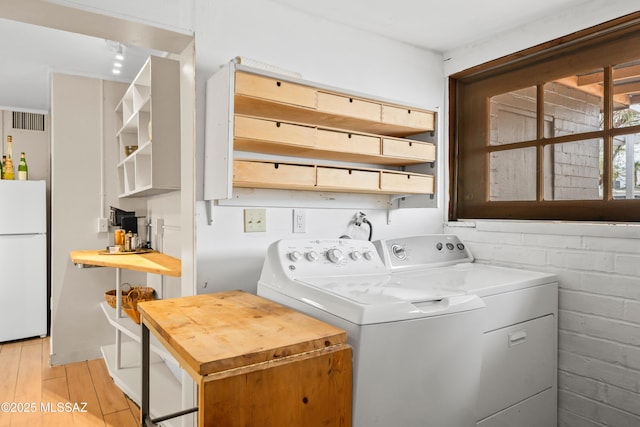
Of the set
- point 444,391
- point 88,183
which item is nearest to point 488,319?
point 444,391

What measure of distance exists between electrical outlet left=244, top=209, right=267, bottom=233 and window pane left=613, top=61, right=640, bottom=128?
5.77ft

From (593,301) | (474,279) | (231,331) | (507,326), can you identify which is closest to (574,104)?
(593,301)

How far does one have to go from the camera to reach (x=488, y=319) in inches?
63.5

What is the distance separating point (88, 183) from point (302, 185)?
2456 mm

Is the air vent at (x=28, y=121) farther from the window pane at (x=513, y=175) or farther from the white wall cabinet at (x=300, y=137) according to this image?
the window pane at (x=513, y=175)

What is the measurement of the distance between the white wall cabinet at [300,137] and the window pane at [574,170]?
628 mm

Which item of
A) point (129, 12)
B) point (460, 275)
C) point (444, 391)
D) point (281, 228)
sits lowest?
point (444, 391)

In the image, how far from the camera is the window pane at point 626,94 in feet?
6.15

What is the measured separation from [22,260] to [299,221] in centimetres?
321

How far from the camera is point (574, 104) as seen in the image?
2096 millimetres

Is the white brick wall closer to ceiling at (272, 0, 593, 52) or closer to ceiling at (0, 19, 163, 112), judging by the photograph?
ceiling at (272, 0, 593, 52)

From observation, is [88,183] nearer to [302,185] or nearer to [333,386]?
[302,185]

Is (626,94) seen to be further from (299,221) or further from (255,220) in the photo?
(255,220)

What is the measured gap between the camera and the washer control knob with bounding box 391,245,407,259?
202 centimetres
